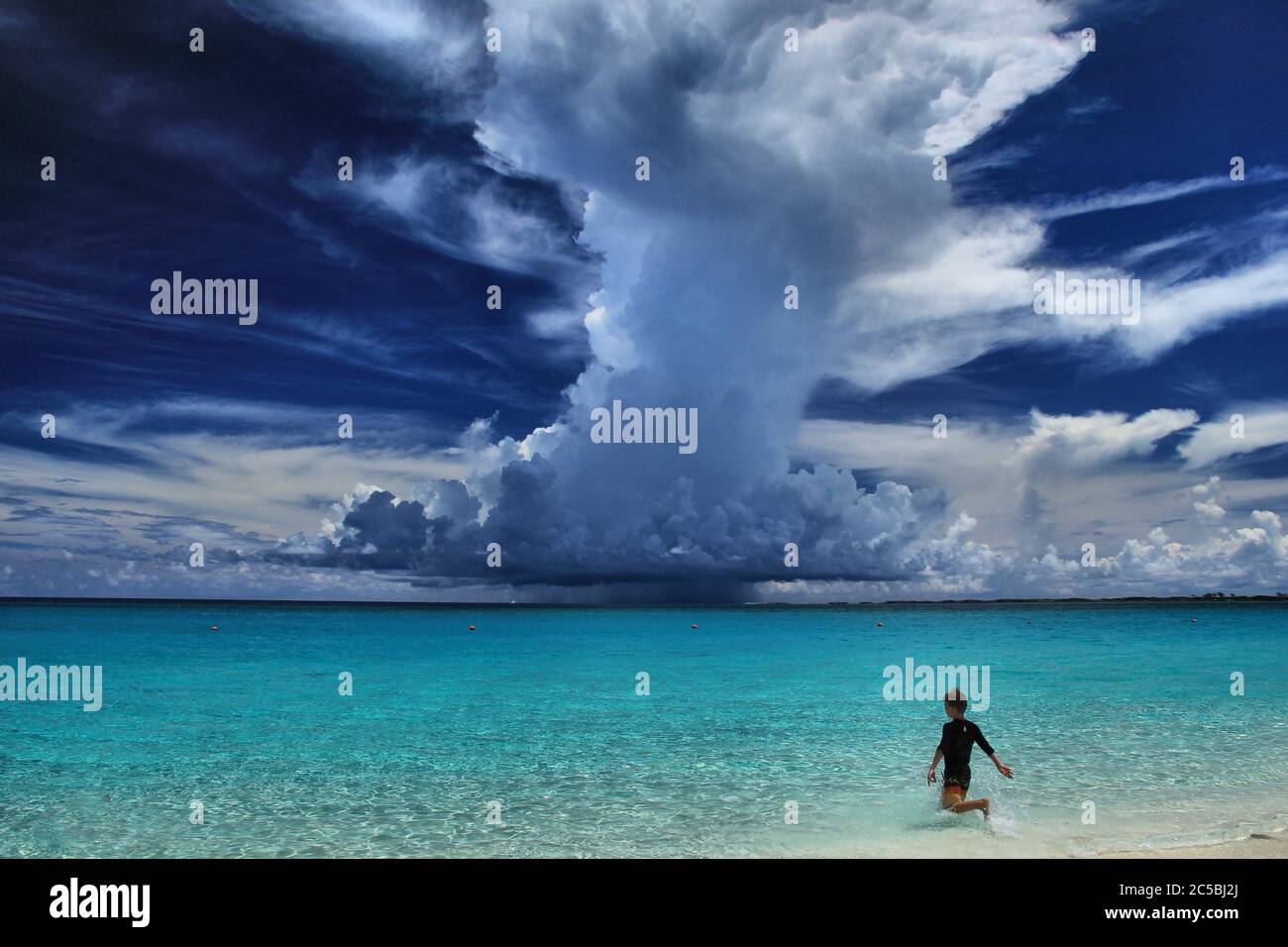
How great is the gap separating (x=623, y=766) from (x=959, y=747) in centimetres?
761

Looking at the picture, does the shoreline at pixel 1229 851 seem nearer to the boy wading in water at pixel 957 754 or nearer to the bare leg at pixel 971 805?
the bare leg at pixel 971 805

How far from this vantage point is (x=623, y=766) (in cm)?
1659

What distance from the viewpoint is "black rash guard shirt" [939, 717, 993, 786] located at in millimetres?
11328

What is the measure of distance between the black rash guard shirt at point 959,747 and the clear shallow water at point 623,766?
0.76m

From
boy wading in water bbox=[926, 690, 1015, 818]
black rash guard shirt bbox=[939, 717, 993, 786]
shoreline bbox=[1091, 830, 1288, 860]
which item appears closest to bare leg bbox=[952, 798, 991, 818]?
boy wading in water bbox=[926, 690, 1015, 818]

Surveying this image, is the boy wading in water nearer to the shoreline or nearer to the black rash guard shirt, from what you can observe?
the black rash guard shirt

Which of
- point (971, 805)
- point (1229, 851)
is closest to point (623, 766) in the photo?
point (971, 805)

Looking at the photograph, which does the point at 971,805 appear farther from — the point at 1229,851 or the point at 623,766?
the point at 623,766

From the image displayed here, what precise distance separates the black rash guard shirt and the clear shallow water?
0.76m
